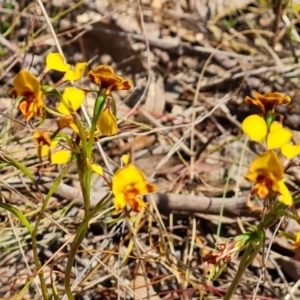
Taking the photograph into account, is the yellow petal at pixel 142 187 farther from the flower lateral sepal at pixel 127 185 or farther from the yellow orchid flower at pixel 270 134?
the yellow orchid flower at pixel 270 134

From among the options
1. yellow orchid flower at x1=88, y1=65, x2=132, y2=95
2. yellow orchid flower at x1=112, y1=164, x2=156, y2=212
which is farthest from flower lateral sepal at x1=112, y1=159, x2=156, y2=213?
yellow orchid flower at x1=88, y1=65, x2=132, y2=95

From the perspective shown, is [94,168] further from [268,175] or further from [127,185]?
[268,175]

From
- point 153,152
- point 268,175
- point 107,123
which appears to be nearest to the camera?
point 268,175

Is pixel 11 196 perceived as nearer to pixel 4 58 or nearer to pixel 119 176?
pixel 4 58

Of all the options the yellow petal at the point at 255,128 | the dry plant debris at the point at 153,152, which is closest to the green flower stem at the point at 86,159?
the dry plant debris at the point at 153,152

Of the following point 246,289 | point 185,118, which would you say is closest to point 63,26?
point 185,118

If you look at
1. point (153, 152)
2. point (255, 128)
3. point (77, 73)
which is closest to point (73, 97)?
point (77, 73)
